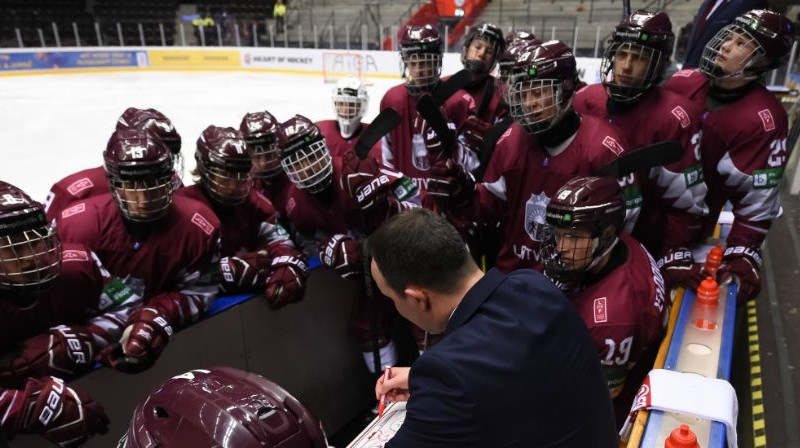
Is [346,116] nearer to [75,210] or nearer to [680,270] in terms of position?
[75,210]

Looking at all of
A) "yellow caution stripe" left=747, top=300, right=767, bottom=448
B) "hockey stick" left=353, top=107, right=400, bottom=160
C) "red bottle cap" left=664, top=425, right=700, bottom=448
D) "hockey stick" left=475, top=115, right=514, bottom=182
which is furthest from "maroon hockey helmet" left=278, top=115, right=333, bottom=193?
"yellow caution stripe" left=747, top=300, right=767, bottom=448

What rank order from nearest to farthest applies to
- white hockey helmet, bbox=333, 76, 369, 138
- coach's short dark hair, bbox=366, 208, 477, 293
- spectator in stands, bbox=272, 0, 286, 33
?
coach's short dark hair, bbox=366, 208, 477, 293, white hockey helmet, bbox=333, 76, 369, 138, spectator in stands, bbox=272, 0, 286, 33

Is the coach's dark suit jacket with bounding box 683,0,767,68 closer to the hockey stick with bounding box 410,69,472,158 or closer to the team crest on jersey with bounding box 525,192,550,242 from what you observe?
the hockey stick with bounding box 410,69,472,158

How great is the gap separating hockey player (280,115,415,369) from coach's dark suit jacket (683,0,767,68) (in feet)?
5.51

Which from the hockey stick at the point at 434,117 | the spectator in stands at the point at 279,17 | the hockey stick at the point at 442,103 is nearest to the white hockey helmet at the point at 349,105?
the hockey stick at the point at 442,103

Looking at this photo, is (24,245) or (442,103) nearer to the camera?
(24,245)

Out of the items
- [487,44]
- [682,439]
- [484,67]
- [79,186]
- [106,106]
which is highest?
[487,44]

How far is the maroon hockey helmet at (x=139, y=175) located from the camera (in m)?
1.64

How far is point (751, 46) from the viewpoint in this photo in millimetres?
1996

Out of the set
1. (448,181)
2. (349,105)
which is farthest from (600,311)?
(349,105)

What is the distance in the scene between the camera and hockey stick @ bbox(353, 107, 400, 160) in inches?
83.1

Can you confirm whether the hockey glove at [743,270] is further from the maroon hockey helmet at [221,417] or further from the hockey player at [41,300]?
the hockey player at [41,300]

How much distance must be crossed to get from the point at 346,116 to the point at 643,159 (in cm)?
154

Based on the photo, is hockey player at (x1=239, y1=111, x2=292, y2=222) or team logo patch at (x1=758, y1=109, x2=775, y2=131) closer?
team logo patch at (x1=758, y1=109, x2=775, y2=131)
